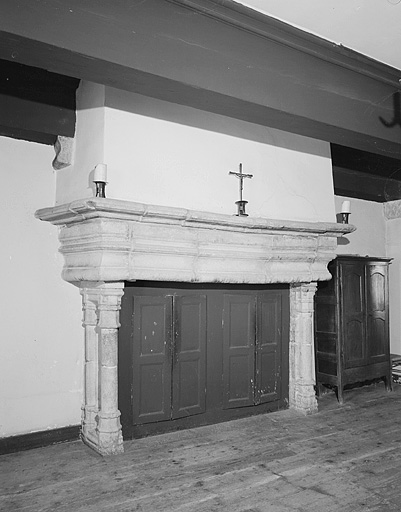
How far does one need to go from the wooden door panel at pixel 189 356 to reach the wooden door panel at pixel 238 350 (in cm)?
25

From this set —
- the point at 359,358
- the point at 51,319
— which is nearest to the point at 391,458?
the point at 359,358

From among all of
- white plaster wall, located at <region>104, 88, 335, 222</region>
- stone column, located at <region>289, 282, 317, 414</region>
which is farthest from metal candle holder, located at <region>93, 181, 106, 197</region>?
stone column, located at <region>289, 282, 317, 414</region>

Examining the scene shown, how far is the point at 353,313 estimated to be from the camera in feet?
17.4

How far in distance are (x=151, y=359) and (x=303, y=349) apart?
159 cm

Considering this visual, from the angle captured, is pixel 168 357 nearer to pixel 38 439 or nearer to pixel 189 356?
pixel 189 356

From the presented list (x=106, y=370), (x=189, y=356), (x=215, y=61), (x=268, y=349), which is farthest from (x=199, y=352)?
(x=215, y=61)

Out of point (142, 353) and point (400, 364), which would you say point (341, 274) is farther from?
point (142, 353)

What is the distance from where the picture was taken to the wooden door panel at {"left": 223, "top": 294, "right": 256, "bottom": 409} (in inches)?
175

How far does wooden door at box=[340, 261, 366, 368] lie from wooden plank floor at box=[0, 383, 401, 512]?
3.19 ft

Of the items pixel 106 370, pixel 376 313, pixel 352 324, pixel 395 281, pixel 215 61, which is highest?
pixel 215 61

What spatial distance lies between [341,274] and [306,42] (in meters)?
3.25

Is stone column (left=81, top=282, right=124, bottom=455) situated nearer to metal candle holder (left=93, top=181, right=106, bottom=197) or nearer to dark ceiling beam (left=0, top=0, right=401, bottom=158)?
metal candle holder (left=93, top=181, right=106, bottom=197)

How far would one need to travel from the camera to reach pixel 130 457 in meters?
3.56

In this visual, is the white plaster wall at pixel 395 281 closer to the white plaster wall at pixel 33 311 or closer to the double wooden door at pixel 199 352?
the double wooden door at pixel 199 352
